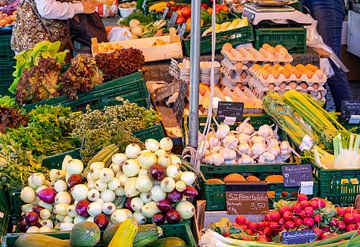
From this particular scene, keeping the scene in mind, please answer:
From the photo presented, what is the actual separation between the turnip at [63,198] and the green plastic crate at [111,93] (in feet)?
5.84

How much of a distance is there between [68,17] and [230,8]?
1895 mm

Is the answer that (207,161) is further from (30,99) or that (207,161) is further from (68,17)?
(68,17)

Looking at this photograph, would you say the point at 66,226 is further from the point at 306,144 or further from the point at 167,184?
the point at 306,144

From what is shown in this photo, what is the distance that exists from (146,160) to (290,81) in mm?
2368

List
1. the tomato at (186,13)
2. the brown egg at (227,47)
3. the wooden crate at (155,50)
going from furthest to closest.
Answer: the tomato at (186,13) < the wooden crate at (155,50) < the brown egg at (227,47)

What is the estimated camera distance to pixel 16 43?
234 inches

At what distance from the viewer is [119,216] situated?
2781 millimetres

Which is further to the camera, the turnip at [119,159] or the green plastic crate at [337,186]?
the green plastic crate at [337,186]

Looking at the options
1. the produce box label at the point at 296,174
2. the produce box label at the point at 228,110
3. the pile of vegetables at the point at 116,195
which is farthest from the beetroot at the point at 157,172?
the produce box label at the point at 228,110

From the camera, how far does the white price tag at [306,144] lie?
12.0 ft

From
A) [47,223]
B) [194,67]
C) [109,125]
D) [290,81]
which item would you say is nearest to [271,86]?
[290,81]

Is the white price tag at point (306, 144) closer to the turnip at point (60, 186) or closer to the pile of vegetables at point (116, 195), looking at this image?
the pile of vegetables at point (116, 195)

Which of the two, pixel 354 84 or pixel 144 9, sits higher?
pixel 144 9

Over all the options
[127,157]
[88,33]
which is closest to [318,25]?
[88,33]
